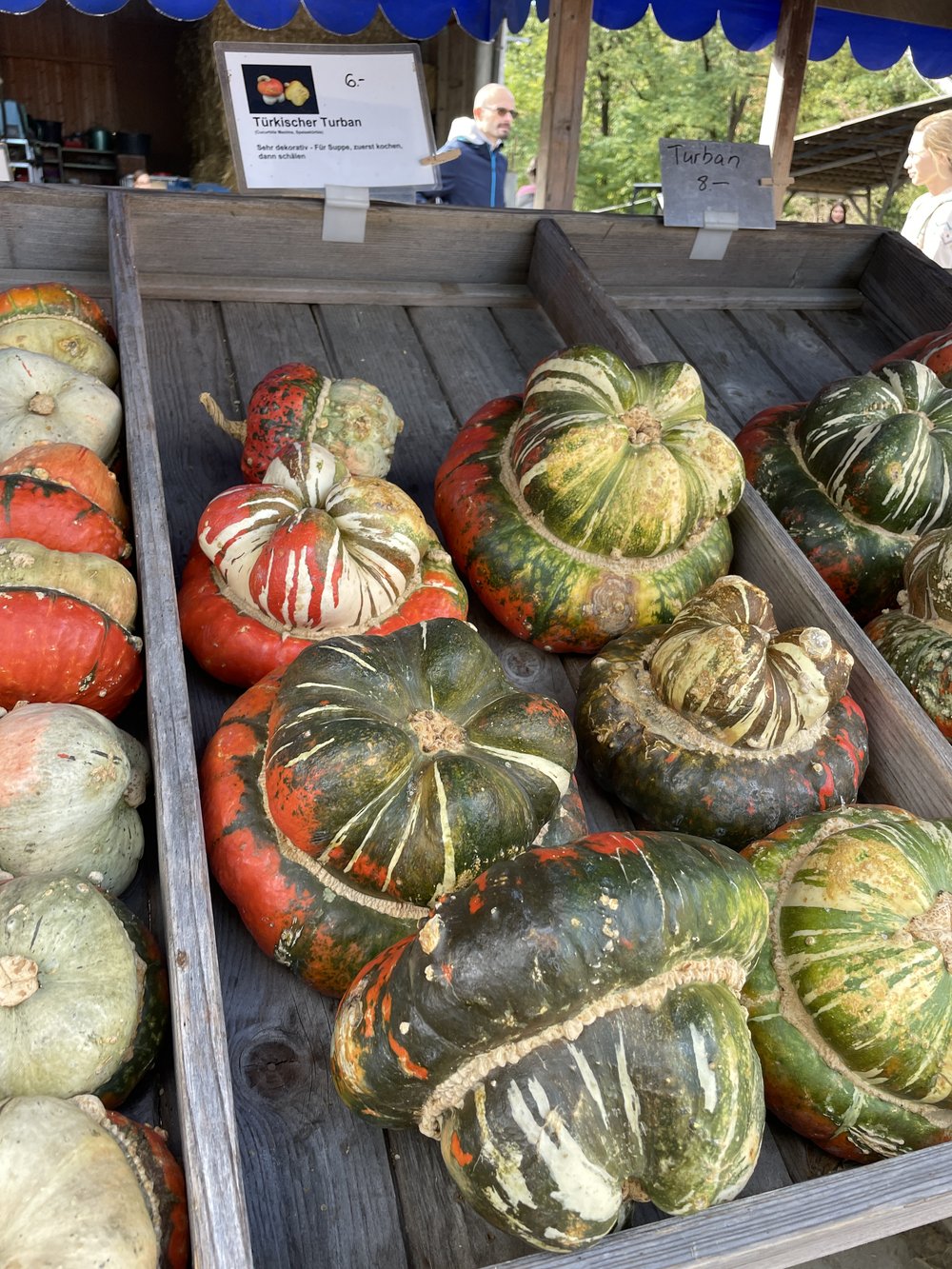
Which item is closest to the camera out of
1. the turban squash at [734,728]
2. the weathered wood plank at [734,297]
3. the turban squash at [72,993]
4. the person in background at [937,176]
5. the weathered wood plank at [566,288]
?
the turban squash at [72,993]

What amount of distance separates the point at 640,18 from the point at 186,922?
13.4 ft

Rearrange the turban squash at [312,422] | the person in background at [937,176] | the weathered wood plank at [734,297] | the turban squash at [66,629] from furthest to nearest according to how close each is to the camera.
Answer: the person in background at [937,176], the weathered wood plank at [734,297], the turban squash at [312,422], the turban squash at [66,629]

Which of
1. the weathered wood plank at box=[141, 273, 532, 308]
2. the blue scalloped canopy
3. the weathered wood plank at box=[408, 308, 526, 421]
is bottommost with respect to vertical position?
the weathered wood plank at box=[408, 308, 526, 421]

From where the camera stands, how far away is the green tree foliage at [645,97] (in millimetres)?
18828

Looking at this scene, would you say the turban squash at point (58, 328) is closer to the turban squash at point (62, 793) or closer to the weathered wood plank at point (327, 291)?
the weathered wood plank at point (327, 291)

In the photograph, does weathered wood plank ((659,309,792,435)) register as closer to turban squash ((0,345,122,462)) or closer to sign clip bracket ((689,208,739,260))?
sign clip bracket ((689,208,739,260))

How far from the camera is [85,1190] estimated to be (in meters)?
1.06

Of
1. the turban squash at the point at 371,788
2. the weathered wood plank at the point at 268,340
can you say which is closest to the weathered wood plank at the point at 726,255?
the weathered wood plank at the point at 268,340

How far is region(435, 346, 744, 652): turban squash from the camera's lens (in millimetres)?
2105

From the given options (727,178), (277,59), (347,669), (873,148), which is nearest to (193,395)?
(277,59)

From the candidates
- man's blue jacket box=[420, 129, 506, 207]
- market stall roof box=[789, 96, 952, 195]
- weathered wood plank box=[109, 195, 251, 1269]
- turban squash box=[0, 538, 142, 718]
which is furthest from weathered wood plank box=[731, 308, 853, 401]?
market stall roof box=[789, 96, 952, 195]

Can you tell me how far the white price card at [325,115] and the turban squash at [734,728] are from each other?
168cm

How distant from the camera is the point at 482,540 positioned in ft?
7.25

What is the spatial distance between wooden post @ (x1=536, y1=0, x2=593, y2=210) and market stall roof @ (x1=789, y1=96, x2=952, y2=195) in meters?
7.12
